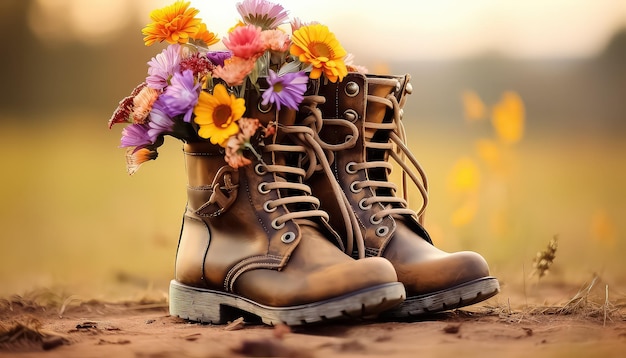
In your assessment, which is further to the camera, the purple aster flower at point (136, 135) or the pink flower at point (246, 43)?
the purple aster flower at point (136, 135)

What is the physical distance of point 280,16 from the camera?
8.23 feet

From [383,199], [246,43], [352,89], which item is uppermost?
[246,43]

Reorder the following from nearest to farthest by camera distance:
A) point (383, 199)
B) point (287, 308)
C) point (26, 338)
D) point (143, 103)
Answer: point (26, 338) < point (287, 308) < point (143, 103) < point (383, 199)

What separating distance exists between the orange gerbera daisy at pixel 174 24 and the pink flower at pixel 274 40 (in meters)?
0.27

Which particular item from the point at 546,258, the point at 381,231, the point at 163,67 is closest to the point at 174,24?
the point at 163,67

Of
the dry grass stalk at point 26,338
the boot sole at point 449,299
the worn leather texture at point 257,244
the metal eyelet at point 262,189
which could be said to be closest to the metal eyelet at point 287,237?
the worn leather texture at point 257,244

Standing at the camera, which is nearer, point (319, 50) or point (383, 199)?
point (319, 50)

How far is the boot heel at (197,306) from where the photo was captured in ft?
7.90

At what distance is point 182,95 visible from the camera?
7.59 feet

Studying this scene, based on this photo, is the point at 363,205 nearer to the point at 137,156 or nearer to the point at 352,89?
the point at 352,89

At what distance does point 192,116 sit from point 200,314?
557mm

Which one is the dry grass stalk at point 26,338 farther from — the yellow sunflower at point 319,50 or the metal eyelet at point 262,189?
the yellow sunflower at point 319,50

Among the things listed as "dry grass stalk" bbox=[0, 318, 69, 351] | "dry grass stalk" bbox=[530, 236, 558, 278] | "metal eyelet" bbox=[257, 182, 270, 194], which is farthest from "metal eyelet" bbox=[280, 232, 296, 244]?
"dry grass stalk" bbox=[530, 236, 558, 278]

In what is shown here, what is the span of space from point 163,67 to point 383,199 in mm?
741
